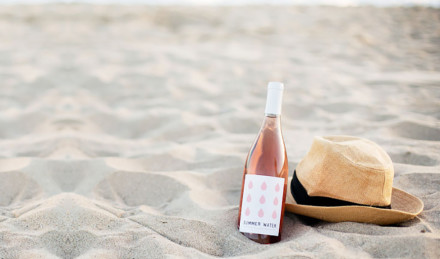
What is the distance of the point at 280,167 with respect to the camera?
1577mm

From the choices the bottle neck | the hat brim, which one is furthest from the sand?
the bottle neck

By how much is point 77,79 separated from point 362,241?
3312 millimetres

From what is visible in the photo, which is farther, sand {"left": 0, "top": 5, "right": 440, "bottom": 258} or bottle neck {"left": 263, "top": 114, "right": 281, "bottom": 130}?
bottle neck {"left": 263, "top": 114, "right": 281, "bottom": 130}

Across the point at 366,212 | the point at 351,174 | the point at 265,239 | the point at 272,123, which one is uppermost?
the point at 272,123

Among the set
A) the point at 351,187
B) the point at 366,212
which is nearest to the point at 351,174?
the point at 351,187

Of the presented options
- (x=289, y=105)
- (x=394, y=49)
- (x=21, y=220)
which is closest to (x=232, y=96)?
(x=289, y=105)

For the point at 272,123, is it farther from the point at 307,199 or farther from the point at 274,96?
the point at 307,199

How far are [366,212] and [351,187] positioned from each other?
111mm

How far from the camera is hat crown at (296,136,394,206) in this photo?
5.01 feet

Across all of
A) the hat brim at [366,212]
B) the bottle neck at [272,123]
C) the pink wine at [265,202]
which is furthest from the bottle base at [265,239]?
the bottle neck at [272,123]

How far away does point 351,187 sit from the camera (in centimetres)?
154

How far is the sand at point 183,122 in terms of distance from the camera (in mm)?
1504

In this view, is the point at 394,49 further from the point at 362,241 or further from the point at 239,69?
the point at 362,241

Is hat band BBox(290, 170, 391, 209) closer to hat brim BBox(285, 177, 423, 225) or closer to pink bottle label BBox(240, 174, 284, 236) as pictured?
hat brim BBox(285, 177, 423, 225)
